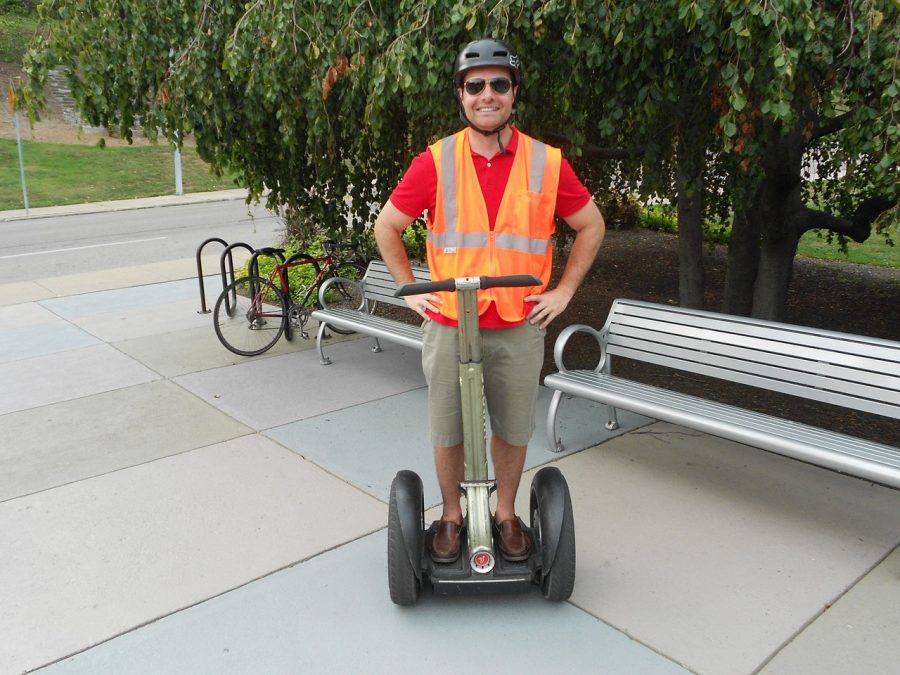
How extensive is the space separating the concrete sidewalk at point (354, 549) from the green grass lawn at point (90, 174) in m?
16.8

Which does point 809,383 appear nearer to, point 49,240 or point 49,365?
point 49,365

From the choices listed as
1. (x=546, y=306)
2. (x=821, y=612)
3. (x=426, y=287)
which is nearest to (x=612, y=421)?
(x=821, y=612)

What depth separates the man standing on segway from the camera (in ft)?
9.05

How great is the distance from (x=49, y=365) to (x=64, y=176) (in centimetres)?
1918

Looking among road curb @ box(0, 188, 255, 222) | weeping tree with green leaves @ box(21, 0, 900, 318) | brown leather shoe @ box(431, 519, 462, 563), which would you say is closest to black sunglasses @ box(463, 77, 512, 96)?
weeping tree with green leaves @ box(21, 0, 900, 318)

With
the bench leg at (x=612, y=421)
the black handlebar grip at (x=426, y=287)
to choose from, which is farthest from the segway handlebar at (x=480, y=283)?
the bench leg at (x=612, y=421)

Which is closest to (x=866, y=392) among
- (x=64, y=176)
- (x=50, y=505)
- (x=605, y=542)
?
(x=605, y=542)

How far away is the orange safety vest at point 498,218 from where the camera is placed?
2787mm

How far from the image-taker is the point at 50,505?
392cm

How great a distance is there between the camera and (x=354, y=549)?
11.4ft

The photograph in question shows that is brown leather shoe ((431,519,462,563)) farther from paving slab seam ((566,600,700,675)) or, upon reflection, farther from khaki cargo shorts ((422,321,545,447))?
paving slab seam ((566,600,700,675))

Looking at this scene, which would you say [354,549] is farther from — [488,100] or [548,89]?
[548,89]

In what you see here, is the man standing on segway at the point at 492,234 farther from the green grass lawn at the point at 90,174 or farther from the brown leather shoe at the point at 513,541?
the green grass lawn at the point at 90,174

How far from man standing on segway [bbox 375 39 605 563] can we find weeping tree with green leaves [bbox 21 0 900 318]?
0.96 m
